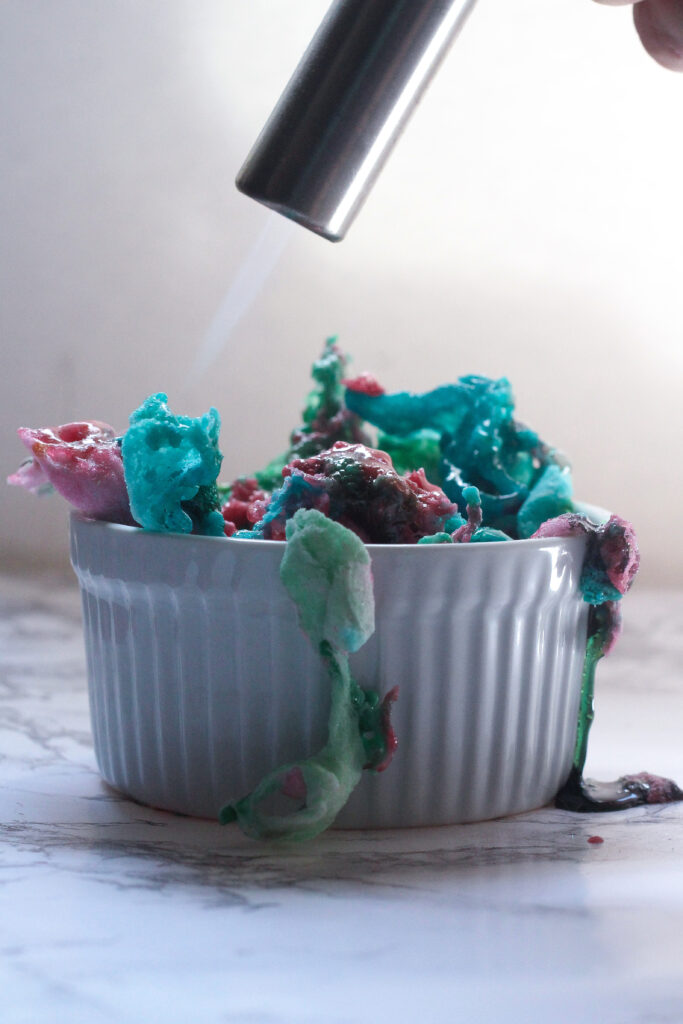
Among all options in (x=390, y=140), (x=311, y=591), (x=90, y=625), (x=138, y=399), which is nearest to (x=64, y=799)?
(x=90, y=625)

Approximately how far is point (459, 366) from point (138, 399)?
35 centimetres

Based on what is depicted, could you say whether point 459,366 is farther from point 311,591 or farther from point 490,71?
point 311,591

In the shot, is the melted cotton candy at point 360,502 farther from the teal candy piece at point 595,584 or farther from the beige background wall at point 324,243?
the beige background wall at point 324,243

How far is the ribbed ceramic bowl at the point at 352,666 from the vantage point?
539mm

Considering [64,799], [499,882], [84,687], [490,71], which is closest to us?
[499,882]

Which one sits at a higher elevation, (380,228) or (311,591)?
(380,228)

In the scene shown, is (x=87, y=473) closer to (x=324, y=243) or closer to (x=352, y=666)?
(x=352, y=666)

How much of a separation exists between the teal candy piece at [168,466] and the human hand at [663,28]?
309mm

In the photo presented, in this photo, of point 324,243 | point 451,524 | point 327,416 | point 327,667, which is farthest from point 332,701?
point 324,243

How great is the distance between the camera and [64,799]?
0.61 m

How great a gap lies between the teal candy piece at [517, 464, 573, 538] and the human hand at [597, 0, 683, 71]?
239mm

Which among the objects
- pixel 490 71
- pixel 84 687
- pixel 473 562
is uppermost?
pixel 490 71

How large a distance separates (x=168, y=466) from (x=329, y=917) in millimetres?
210

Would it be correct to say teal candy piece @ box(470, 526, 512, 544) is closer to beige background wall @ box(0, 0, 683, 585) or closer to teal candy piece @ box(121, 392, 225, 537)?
teal candy piece @ box(121, 392, 225, 537)
